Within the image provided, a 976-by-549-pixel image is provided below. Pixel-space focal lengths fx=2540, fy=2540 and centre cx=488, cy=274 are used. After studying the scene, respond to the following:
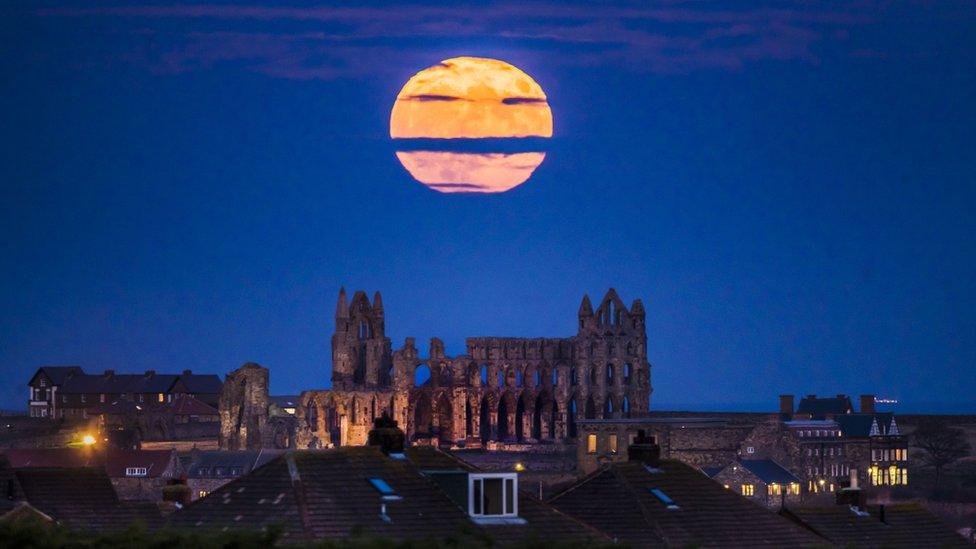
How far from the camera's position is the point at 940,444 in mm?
174750

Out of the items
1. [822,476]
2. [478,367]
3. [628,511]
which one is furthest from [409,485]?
[478,367]

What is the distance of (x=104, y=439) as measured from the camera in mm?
164500

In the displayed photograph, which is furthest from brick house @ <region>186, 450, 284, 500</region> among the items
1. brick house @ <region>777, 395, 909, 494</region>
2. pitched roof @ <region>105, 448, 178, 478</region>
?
brick house @ <region>777, 395, 909, 494</region>

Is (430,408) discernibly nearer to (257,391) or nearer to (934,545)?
(257,391)

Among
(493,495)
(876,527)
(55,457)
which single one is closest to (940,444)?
(55,457)

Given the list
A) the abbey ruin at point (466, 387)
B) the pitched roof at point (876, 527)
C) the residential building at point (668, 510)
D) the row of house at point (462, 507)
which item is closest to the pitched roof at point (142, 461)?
the abbey ruin at point (466, 387)

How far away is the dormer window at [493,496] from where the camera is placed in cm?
4381

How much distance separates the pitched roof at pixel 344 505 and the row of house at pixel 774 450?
281ft

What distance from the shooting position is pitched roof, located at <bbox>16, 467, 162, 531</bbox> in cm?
5466

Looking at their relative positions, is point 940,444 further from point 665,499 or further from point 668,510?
point 668,510

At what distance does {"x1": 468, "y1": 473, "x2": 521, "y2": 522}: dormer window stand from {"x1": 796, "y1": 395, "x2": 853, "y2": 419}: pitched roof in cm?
13664

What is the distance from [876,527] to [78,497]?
58.0ft

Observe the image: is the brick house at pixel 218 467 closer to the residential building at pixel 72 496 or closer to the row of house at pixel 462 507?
the residential building at pixel 72 496

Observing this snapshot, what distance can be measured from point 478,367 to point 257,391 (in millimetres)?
16847
